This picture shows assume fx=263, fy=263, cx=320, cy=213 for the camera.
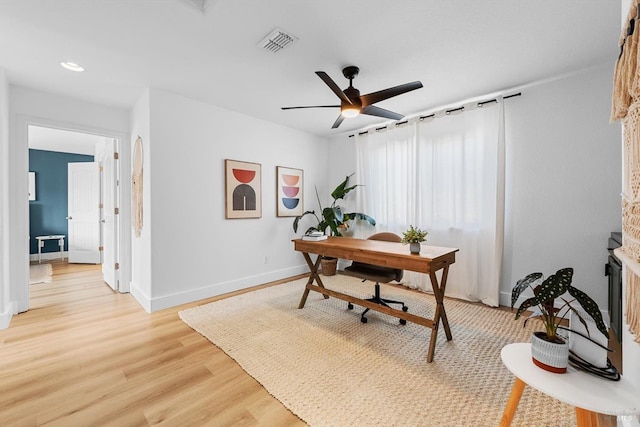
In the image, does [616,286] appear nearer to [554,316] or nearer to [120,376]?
[554,316]

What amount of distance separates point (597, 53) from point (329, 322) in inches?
137

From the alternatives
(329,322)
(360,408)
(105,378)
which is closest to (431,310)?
(329,322)

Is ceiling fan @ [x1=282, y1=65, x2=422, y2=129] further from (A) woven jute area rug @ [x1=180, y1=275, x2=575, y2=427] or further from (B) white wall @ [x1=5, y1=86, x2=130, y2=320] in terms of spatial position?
(B) white wall @ [x1=5, y1=86, x2=130, y2=320]

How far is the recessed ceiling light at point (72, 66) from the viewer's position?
8.06ft

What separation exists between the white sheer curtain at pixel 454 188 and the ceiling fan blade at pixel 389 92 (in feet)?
4.96

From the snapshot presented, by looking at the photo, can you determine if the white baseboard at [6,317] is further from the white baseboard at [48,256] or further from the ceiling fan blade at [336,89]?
the white baseboard at [48,256]

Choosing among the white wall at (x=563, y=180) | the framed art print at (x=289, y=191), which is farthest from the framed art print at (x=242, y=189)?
the white wall at (x=563, y=180)

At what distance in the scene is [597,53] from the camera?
2322mm

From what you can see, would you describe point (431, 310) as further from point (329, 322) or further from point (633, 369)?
point (633, 369)

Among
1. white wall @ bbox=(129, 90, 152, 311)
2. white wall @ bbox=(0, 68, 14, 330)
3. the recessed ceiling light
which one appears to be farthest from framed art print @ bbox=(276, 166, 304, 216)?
white wall @ bbox=(0, 68, 14, 330)

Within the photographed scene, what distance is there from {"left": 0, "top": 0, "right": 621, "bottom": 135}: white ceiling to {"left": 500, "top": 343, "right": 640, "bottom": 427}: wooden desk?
6.95ft

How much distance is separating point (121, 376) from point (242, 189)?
8.15 feet

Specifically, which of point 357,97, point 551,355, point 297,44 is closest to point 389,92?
point 357,97

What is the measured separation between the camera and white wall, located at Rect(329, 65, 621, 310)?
2.55 meters
